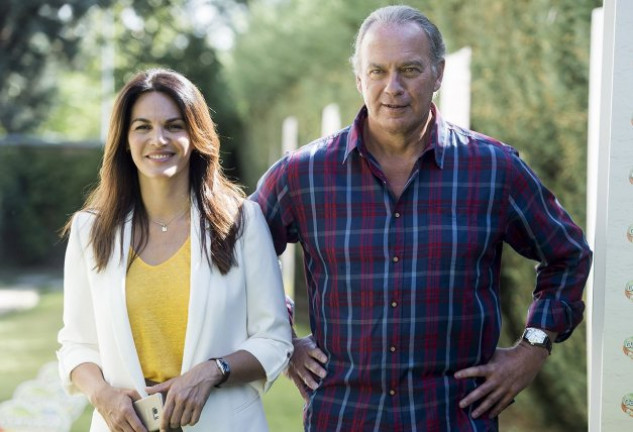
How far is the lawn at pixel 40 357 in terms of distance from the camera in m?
7.42

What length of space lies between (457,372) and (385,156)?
65cm

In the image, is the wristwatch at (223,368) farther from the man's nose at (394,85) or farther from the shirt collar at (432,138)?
the man's nose at (394,85)

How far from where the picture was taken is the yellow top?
9.09 feet

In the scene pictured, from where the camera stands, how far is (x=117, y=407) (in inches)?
107

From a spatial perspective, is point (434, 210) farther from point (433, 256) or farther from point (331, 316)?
point (331, 316)

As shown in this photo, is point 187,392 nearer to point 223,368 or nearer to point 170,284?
point 223,368

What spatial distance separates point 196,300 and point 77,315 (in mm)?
374

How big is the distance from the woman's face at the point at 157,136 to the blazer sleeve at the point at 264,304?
27cm

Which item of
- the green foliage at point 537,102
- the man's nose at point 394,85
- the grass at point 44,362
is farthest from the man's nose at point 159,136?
the grass at point 44,362

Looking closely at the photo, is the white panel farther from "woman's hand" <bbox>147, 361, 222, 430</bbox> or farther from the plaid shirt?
"woman's hand" <bbox>147, 361, 222, 430</bbox>

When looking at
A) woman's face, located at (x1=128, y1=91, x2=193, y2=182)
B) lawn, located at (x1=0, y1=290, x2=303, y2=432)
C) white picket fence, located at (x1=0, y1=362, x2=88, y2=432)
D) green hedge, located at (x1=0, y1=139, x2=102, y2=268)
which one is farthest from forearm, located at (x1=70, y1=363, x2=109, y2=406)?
green hedge, located at (x1=0, y1=139, x2=102, y2=268)

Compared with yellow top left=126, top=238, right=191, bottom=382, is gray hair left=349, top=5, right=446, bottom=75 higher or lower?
higher

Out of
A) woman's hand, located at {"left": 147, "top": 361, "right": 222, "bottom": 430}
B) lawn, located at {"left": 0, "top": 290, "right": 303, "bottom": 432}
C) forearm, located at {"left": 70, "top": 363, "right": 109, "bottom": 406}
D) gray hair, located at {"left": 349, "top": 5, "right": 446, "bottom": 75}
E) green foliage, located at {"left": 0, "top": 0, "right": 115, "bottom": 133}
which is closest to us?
woman's hand, located at {"left": 147, "top": 361, "right": 222, "bottom": 430}

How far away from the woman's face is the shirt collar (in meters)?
0.47
